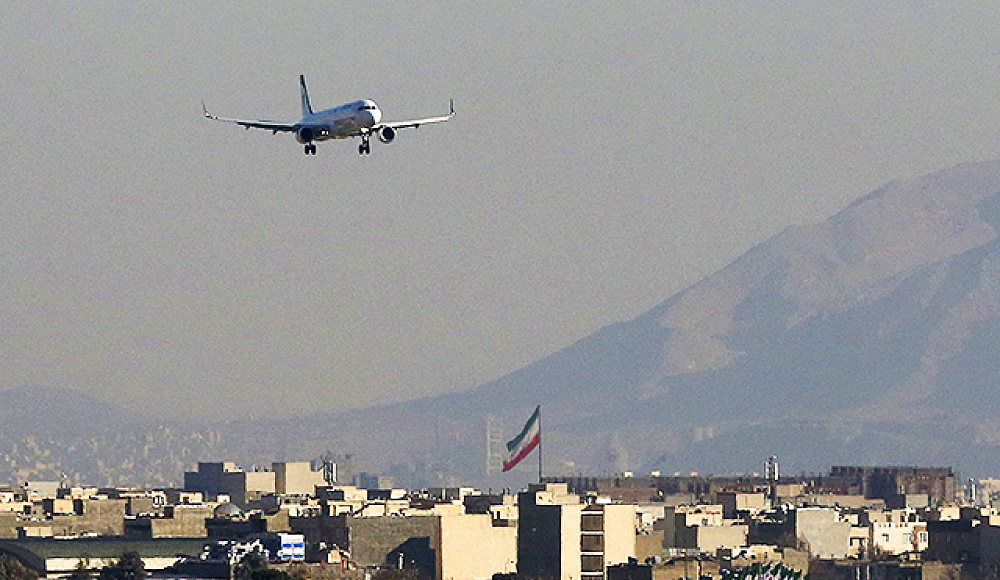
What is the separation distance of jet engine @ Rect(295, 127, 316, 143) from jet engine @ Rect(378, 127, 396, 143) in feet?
11.3

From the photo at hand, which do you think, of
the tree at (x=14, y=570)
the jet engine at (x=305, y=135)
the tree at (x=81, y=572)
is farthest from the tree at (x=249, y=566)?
the jet engine at (x=305, y=135)

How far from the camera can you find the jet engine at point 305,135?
163 meters

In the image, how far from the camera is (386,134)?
6393 inches

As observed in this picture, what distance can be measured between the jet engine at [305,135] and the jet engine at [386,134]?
344cm

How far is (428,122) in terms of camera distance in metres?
164

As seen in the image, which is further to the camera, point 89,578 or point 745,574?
point 89,578

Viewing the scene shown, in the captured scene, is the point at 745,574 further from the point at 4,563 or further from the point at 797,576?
the point at 4,563

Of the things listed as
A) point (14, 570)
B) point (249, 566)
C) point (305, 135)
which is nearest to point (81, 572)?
point (14, 570)

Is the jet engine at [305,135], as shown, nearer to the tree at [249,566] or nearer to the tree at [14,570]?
the tree at [249,566]

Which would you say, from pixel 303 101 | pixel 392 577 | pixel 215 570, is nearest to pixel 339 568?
pixel 392 577

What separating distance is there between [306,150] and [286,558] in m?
42.8

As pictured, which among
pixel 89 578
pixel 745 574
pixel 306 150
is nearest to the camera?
pixel 745 574

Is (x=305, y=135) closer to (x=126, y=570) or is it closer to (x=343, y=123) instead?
(x=343, y=123)

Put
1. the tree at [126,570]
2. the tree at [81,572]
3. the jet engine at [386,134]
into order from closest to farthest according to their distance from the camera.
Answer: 1. the jet engine at [386,134]
2. the tree at [81,572]
3. the tree at [126,570]
